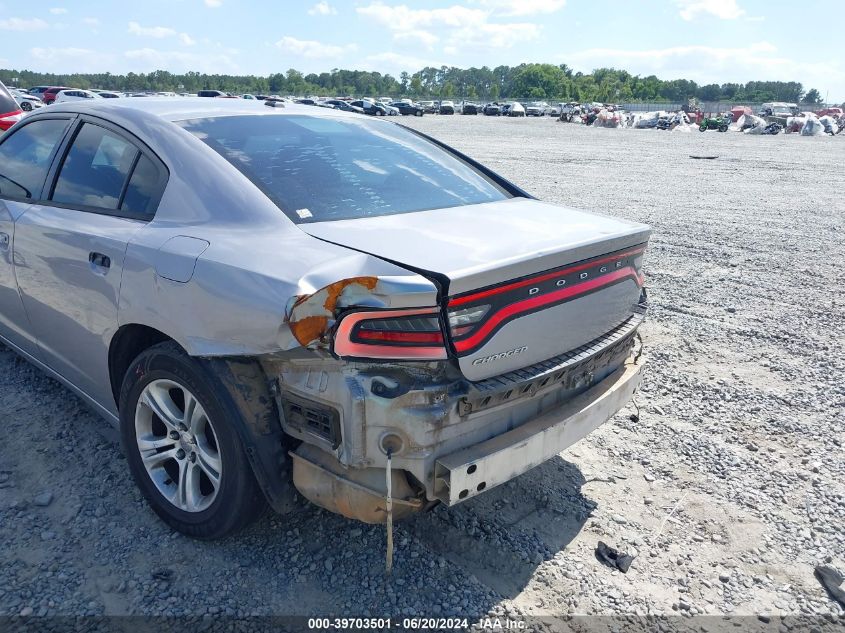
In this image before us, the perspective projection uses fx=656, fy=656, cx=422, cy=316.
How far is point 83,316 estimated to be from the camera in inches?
118

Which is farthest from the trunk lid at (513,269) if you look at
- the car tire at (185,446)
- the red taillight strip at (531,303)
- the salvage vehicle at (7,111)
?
the salvage vehicle at (7,111)

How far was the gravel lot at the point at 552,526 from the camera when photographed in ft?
8.18

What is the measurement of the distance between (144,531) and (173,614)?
548 millimetres

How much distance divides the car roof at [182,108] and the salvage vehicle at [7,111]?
235 inches

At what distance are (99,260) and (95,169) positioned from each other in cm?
60

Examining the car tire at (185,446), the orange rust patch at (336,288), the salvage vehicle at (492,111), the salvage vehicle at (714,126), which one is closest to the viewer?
the orange rust patch at (336,288)

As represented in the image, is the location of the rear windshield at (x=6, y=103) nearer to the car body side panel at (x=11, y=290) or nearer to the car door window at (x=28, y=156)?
the car door window at (x=28, y=156)

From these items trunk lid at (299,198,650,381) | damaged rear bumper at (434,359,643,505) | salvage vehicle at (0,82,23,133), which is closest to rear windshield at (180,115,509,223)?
trunk lid at (299,198,650,381)

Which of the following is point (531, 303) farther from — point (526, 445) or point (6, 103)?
point (6, 103)

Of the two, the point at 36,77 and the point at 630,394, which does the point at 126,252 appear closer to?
the point at 630,394

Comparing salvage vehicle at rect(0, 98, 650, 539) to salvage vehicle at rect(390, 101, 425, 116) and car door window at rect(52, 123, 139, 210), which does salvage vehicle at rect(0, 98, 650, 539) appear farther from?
salvage vehicle at rect(390, 101, 425, 116)

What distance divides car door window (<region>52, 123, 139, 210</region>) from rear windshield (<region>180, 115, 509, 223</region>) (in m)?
0.37

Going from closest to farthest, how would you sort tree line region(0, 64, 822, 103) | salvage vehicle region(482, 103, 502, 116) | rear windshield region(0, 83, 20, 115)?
rear windshield region(0, 83, 20, 115), salvage vehicle region(482, 103, 502, 116), tree line region(0, 64, 822, 103)

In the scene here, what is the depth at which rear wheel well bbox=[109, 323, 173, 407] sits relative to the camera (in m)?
2.74
